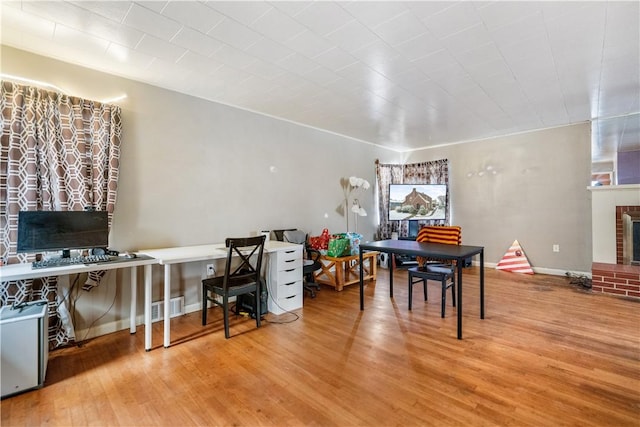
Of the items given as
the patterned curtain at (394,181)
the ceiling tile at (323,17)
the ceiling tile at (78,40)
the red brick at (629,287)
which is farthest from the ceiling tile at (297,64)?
the red brick at (629,287)

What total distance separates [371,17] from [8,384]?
129 inches

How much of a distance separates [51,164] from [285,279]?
234cm

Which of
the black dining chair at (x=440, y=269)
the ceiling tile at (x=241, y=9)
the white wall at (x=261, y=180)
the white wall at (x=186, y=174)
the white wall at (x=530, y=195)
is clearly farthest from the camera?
the white wall at (x=530, y=195)

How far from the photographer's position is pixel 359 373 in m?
2.05

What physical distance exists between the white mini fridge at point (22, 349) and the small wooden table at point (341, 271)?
2.96m

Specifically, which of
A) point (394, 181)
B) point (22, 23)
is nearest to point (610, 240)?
point (394, 181)

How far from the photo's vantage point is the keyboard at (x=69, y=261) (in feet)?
6.98

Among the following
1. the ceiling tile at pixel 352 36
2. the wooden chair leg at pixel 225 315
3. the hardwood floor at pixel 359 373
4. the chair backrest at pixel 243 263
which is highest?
the ceiling tile at pixel 352 36

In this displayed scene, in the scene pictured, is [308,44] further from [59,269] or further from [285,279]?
[59,269]

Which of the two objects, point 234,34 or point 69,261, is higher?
point 234,34

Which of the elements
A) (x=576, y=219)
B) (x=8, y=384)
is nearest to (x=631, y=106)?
(x=576, y=219)

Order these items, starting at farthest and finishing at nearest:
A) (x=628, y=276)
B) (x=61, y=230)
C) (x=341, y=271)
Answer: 1. (x=341, y=271)
2. (x=628, y=276)
3. (x=61, y=230)

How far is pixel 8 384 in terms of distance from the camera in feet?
5.94

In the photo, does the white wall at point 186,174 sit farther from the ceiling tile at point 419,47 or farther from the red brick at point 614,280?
the red brick at point 614,280
